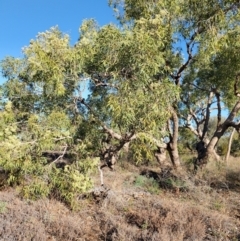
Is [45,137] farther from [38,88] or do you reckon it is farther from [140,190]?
[140,190]

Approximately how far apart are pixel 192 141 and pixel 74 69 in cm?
1394

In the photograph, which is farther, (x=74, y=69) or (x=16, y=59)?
(x=16, y=59)

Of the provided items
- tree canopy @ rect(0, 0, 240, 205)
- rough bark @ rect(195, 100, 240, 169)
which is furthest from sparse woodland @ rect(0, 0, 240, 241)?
rough bark @ rect(195, 100, 240, 169)

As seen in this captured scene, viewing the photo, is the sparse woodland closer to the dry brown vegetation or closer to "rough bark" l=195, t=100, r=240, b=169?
the dry brown vegetation

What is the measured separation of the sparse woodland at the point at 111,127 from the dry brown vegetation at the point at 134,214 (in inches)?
1.0

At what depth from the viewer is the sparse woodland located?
18.1ft

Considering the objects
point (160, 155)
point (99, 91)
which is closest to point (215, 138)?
point (160, 155)

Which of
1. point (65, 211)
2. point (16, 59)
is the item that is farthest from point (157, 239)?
point (16, 59)

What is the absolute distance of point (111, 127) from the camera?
6.70 metres

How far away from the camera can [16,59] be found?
1009 cm

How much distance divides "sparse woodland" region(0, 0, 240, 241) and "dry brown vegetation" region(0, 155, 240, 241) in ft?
0.08

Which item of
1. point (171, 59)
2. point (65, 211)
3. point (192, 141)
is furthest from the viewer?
point (192, 141)

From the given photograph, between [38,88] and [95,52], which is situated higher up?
[95,52]

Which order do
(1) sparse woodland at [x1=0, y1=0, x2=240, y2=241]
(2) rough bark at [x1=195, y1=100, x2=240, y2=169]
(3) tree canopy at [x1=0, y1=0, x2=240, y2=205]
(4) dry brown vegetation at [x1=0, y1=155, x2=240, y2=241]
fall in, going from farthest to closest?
1. (2) rough bark at [x1=195, y1=100, x2=240, y2=169]
2. (3) tree canopy at [x1=0, y1=0, x2=240, y2=205]
3. (1) sparse woodland at [x1=0, y1=0, x2=240, y2=241]
4. (4) dry brown vegetation at [x1=0, y1=155, x2=240, y2=241]
